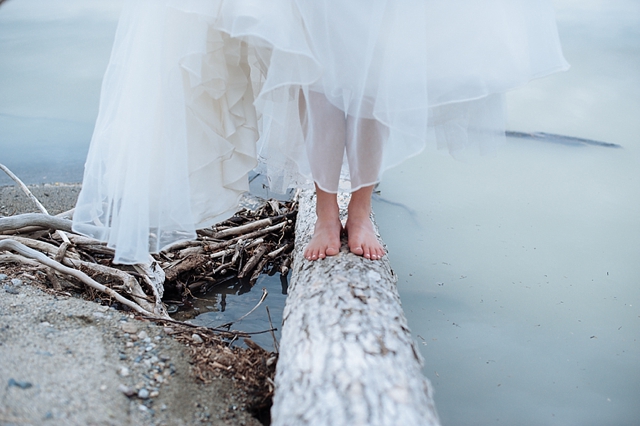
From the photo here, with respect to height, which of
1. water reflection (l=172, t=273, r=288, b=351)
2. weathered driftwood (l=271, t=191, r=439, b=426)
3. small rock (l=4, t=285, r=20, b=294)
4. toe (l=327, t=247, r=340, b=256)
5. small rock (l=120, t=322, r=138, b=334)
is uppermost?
toe (l=327, t=247, r=340, b=256)

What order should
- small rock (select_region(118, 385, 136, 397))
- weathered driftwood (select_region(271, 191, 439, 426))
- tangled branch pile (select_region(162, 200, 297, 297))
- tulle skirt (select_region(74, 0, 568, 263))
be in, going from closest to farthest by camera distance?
weathered driftwood (select_region(271, 191, 439, 426)) → small rock (select_region(118, 385, 136, 397)) → tulle skirt (select_region(74, 0, 568, 263)) → tangled branch pile (select_region(162, 200, 297, 297))

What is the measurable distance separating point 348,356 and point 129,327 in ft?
2.16

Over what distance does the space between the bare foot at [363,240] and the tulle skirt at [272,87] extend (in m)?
0.18

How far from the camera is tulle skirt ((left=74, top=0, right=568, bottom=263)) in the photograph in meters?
1.36

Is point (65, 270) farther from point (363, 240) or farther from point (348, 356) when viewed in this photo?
point (348, 356)

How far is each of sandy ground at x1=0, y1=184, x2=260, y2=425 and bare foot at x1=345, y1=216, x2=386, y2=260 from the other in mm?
509

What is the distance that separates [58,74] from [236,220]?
2887 millimetres

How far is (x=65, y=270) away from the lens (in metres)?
1.77

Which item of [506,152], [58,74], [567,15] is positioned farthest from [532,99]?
[58,74]

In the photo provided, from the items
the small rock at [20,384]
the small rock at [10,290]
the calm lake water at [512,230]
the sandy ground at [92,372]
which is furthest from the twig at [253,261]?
the small rock at [20,384]

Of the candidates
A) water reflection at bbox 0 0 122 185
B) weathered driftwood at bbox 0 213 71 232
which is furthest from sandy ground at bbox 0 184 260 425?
water reflection at bbox 0 0 122 185

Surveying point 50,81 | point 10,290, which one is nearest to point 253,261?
point 10,290

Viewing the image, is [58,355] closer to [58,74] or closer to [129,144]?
[129,144]

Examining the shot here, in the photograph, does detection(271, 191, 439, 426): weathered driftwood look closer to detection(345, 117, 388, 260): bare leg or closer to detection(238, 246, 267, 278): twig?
detection(345, 117, 388, 260): bare leg
